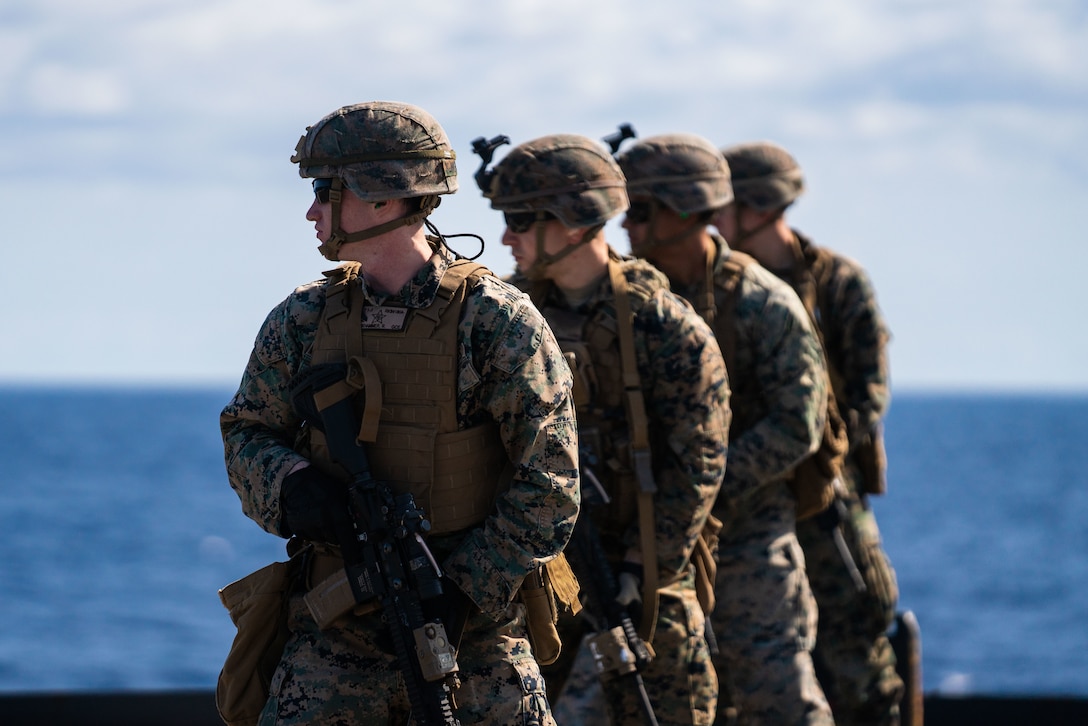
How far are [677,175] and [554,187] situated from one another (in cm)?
106

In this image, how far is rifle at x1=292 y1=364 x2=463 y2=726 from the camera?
4684 millimetres

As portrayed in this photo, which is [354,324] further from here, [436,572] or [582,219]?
[582,219]

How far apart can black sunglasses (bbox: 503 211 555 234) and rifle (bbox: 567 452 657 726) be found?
0.87 metres

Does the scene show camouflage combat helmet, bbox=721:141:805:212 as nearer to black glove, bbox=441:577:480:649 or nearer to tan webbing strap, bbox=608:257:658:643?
tan webbing strap, bbox=608:257:658:643

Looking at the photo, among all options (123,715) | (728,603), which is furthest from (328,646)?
(123,715)

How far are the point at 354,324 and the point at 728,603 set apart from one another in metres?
2.65

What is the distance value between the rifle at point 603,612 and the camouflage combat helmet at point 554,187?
2.81ft

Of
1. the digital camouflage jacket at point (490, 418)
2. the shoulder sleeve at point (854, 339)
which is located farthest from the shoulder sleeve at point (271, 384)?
the shoulder sleeve at point (854, 339)

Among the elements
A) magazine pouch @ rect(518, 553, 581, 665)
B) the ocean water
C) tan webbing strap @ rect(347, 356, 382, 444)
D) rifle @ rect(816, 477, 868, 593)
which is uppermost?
tan webbing strap @ rect(347, 356, 382, 444)

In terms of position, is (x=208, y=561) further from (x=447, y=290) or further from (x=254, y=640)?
(x=447, y=290)

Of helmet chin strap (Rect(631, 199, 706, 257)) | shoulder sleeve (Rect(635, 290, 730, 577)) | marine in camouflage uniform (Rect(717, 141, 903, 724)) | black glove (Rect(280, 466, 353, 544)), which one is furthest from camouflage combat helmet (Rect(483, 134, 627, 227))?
marine in camouflage uniform (Rect(717, 141, 903, 724))

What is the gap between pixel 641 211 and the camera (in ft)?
24.1

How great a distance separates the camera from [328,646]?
4.88 m

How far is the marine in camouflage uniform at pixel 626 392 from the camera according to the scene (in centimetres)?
625
